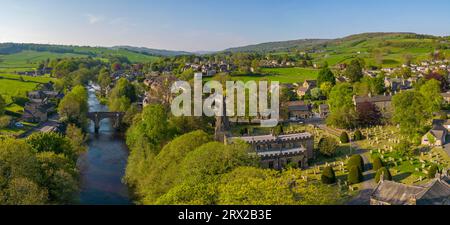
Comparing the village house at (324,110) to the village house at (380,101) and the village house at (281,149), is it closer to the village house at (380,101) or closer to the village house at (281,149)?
the village house at (380,101)

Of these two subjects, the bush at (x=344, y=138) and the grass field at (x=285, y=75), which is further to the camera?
the grass field at (x=285, y=75)

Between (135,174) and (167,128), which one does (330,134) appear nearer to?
(167,128)

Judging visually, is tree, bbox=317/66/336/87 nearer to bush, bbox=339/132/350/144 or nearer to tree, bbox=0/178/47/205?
bush, bbox=339/132/350/144

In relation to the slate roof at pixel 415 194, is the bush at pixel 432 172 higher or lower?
lower

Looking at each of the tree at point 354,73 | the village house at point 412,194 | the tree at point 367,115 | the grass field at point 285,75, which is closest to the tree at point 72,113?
the tree at point 367,115
